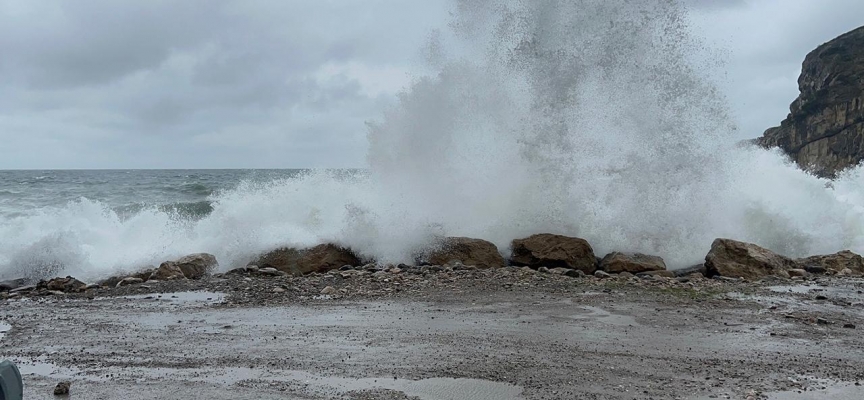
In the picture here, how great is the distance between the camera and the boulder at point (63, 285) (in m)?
10.3

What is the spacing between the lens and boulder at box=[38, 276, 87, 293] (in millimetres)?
10336

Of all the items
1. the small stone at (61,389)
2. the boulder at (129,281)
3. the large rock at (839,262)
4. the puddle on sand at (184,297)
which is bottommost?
the boulder at (129,281)

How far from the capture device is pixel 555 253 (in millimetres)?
11039

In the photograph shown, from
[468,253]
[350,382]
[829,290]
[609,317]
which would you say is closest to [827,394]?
[609,317]

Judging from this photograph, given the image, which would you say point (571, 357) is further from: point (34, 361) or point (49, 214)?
point (49, 214)

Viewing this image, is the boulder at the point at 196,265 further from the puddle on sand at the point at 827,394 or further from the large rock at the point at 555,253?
the puddle on sand at the point at 827,394

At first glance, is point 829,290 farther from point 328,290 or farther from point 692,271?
point 328,290

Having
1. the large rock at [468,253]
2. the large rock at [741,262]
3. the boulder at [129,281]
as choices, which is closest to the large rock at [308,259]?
the large rock at [468,253]

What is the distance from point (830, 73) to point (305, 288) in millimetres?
68634

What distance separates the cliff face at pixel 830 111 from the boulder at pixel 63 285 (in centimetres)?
6061

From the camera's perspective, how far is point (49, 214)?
48.7 feet

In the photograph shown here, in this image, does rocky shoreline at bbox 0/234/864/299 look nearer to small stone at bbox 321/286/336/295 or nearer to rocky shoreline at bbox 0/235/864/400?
rocky shoreline at bbox 0/235/864/400

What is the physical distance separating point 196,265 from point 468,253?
15.8 ft

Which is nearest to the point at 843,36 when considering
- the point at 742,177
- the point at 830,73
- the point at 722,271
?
the point at 830,73
